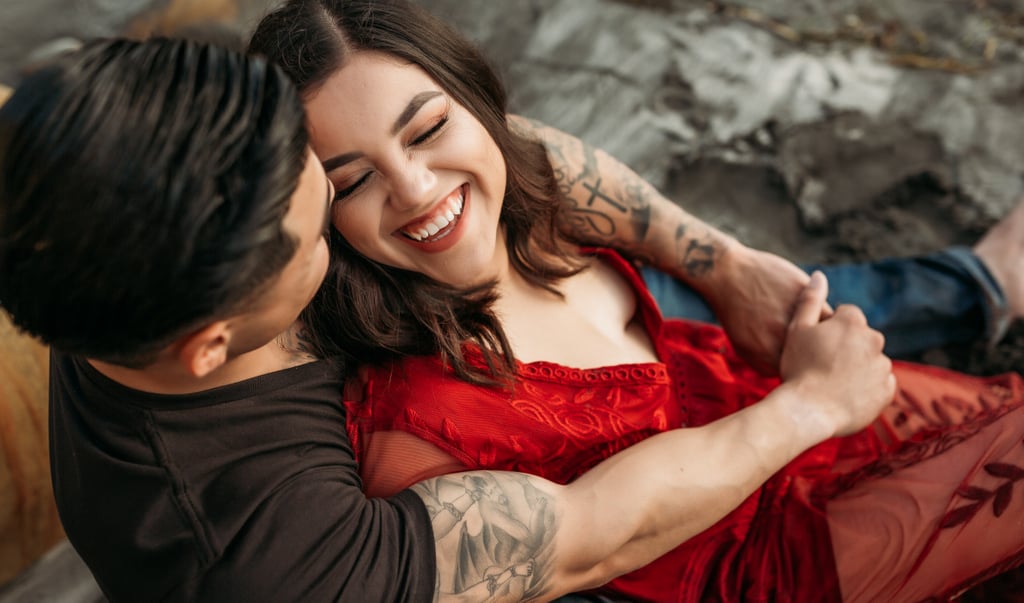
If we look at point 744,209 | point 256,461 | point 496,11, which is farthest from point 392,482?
point 496,11

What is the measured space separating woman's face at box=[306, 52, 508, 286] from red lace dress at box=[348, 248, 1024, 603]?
9.4 inches

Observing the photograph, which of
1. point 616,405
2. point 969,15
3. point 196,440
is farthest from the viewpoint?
point 969,15

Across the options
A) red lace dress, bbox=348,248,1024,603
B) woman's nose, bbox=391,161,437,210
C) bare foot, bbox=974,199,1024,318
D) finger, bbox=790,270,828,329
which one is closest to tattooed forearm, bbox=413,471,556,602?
red lace dress, bbox=348,248,1024,603

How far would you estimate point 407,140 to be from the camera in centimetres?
157

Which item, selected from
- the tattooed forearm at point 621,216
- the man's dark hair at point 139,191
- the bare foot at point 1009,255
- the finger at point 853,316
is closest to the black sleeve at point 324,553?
the man's dark hair at point 139,191

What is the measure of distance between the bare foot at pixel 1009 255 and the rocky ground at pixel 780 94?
30 centimetres

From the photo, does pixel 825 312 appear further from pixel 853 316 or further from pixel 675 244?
pixel 675 244

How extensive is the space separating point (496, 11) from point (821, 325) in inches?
90.4

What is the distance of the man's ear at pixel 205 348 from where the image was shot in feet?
4.01

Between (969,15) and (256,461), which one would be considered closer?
(256,461)

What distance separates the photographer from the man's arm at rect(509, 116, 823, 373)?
2.20 meters

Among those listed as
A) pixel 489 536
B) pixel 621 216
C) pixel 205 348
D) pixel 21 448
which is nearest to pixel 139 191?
pixel 205 348

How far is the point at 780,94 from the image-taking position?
329cm

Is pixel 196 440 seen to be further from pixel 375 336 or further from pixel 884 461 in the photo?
pixel 884 461
